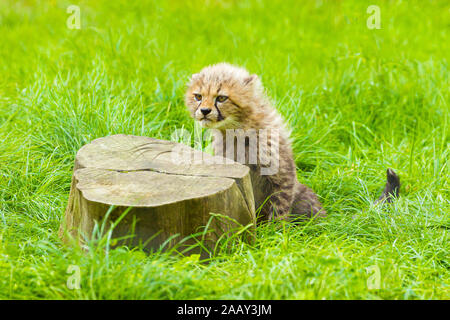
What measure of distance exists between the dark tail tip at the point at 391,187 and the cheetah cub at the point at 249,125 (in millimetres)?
515

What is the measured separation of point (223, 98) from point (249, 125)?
269 millimetres

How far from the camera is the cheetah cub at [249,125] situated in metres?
3.87

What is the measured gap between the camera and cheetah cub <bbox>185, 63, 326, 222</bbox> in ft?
12.7

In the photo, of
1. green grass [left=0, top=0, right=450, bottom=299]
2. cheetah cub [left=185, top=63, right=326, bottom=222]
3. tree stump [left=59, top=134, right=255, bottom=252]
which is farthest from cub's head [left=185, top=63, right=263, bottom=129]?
green grass [left=0, top=0, right=450, bottom=299]

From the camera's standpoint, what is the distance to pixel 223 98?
389cm

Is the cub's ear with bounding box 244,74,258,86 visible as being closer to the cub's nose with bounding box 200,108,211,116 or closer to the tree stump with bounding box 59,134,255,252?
the cub's nose with bounding box 200,108,211,116

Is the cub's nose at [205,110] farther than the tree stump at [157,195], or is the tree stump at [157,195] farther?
the cub's nose at [205,110]

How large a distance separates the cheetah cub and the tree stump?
1.38 feet

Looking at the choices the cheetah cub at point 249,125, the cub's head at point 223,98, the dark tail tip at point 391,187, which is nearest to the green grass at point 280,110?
the dark tail tip at point 391,187

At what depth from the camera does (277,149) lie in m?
3.94

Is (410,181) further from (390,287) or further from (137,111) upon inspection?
(137,111)

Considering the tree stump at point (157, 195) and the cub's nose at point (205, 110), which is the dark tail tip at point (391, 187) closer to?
the tree stump at point (157, 195)
